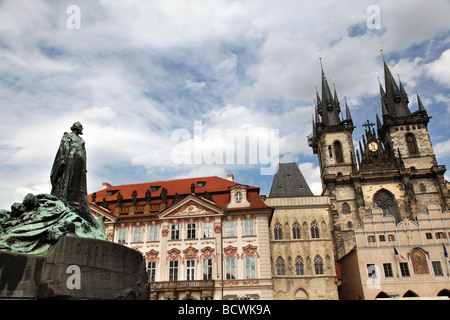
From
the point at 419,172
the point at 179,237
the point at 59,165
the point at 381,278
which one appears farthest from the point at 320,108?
the point at 59,165

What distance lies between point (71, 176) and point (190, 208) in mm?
22603

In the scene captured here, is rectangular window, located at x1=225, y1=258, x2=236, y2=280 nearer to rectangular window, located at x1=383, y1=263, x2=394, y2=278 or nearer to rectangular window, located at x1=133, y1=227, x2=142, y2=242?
rectangular window, located at x1=133, y1=227, x2=142, y2=242

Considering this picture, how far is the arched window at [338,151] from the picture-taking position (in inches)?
2320

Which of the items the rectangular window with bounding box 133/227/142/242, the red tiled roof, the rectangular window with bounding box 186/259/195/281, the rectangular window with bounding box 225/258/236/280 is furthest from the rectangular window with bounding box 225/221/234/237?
the rectangular window with bounding box 133/227/142/242

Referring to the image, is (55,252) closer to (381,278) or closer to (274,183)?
(381,278)

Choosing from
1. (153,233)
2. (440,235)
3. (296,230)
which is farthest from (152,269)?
(440,235)

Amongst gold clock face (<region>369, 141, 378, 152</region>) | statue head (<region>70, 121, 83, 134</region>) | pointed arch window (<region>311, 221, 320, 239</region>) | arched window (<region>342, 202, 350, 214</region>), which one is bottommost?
statue head (<region>70, 121, 83, 134</region>)

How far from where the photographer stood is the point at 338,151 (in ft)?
197

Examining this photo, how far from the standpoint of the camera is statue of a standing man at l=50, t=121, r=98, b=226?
8.98 m

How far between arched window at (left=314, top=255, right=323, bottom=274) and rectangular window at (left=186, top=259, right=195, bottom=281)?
1344 centimetres

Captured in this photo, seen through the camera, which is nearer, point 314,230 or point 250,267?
point 250,267

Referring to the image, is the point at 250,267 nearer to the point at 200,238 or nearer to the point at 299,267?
the point at 200,238

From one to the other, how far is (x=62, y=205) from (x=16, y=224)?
3.32 feet
